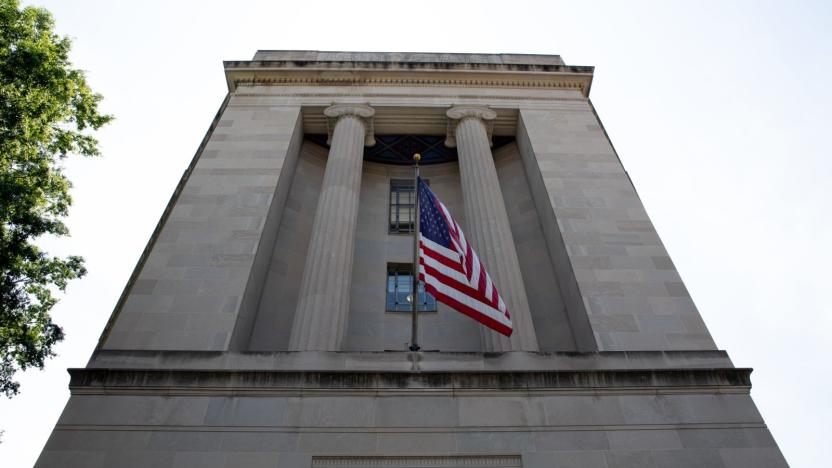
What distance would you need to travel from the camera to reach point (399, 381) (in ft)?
40.4

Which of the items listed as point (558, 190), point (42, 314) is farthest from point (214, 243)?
point (558, 190)

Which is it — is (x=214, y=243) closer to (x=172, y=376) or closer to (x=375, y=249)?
(x=172, y=376)

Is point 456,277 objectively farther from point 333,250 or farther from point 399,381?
point 333,250

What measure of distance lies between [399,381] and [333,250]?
501 cm

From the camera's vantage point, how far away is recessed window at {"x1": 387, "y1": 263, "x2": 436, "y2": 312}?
18.1 meters

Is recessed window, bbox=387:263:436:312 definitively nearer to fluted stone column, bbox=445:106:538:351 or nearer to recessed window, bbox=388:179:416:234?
recessed window, bbox=388:179:416:234

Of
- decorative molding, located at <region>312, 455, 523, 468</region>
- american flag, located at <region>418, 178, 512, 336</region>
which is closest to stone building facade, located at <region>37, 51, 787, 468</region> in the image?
decorative molding, located at <region>312, 455, 523, 468</region>

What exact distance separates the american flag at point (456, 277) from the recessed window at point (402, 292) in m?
4.91

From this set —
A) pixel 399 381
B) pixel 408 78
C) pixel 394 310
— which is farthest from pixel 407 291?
pixel 408 78

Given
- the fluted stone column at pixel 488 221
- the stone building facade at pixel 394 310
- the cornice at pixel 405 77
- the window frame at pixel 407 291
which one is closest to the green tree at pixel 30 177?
the stone building facade at pixel 394 310

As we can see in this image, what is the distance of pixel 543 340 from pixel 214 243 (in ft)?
31.9

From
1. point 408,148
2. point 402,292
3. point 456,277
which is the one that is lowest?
point 456,277

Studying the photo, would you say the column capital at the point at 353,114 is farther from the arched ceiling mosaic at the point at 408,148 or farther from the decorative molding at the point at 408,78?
the decorative molding at the point at 408,78

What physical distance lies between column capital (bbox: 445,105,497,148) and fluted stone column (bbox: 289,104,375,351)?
11.3 ft
